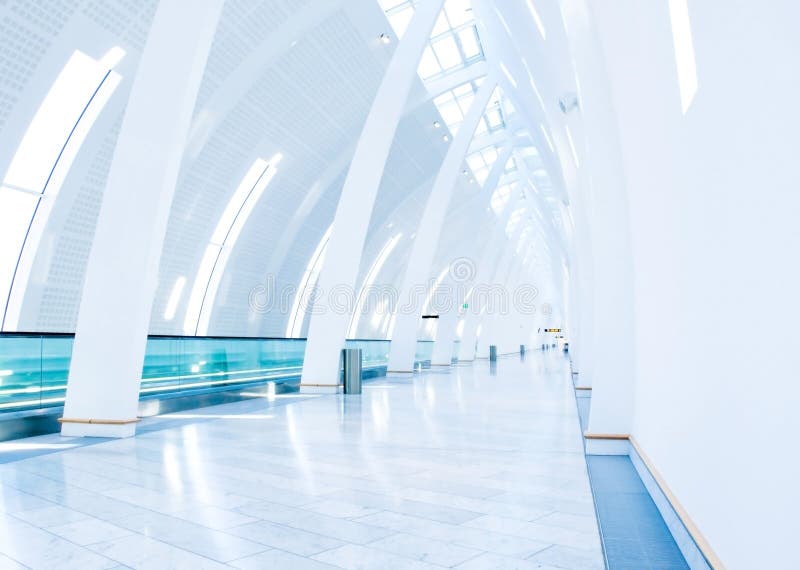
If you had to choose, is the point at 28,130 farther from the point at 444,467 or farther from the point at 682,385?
the point at 682,385

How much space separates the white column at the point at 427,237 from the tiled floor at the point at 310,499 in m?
12.3

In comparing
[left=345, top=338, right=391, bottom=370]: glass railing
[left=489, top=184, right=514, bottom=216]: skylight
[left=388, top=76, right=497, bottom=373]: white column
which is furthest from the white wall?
[left=489, top=184, right=514, bottom=216]: skylight

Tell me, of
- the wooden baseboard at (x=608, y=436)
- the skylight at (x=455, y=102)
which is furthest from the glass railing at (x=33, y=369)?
the skylight at (x=455, y=102)

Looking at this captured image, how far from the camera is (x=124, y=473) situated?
656cm

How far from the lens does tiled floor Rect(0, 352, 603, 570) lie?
157 inches

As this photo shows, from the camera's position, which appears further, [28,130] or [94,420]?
[28,130]

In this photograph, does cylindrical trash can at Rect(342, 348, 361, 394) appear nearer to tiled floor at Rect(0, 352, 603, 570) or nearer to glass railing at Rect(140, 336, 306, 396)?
glass railing at Rect(140, 336, 306, 396)

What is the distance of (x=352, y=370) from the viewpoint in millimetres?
15609

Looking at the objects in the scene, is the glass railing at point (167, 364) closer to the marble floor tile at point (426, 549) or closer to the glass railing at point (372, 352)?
the glass railing at point (372, 352)

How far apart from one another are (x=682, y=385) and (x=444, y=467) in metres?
3.09

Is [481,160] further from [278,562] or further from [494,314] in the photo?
[278,562]

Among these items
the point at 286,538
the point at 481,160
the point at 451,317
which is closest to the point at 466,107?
the point at 481,160

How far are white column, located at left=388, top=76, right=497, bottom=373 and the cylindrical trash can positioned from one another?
6.60 m

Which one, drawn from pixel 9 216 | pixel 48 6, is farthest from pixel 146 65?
pixel 9 216
